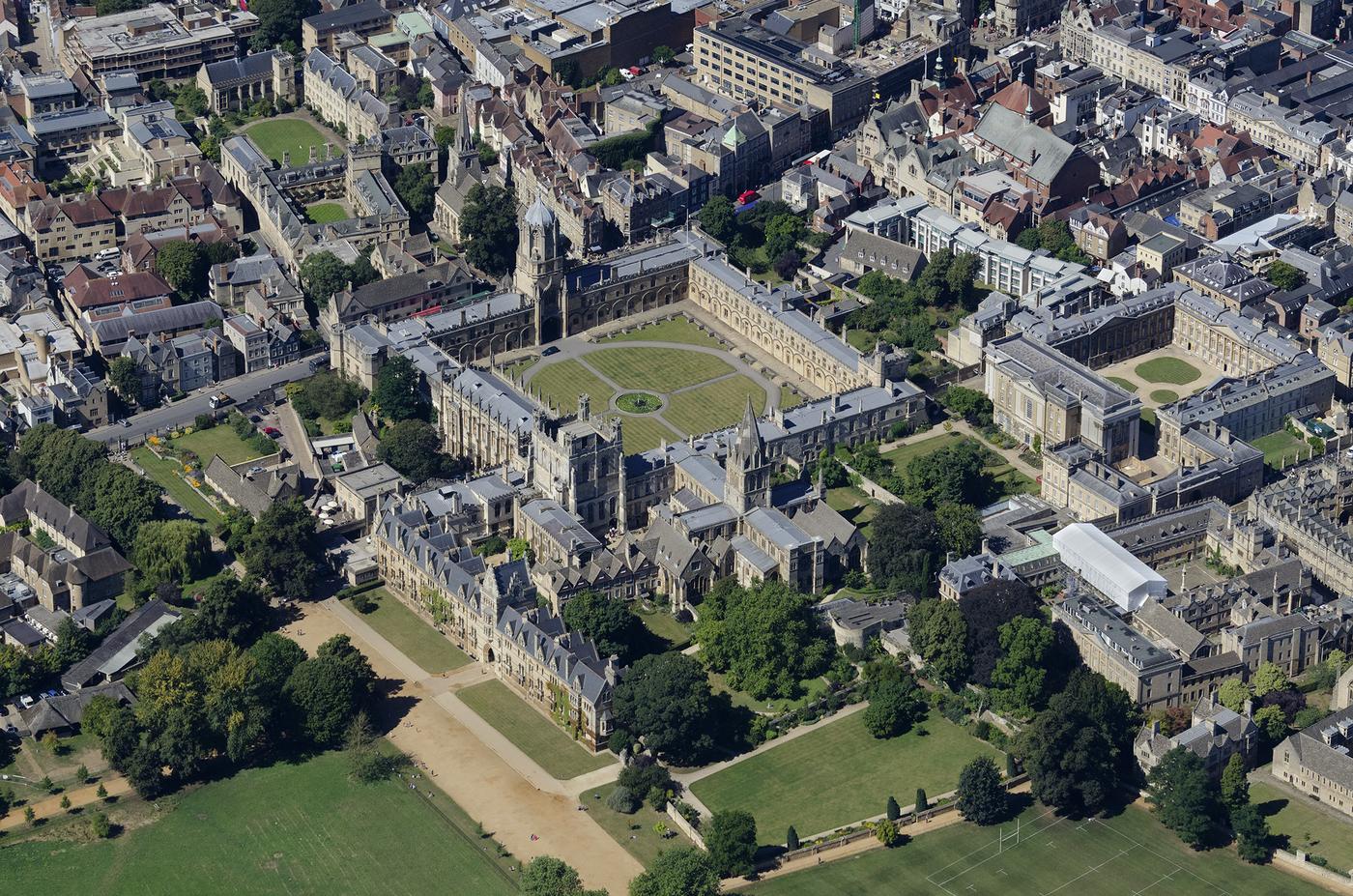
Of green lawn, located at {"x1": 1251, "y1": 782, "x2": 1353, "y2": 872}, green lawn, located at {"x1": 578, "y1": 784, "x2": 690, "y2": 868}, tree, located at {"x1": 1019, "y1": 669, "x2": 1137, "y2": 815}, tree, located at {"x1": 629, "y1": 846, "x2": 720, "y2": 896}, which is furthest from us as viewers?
tree, located at {"x1": 1019, "y1": 669, "x2": 1137, "y2": 815}

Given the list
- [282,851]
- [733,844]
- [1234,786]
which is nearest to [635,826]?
[733,844]

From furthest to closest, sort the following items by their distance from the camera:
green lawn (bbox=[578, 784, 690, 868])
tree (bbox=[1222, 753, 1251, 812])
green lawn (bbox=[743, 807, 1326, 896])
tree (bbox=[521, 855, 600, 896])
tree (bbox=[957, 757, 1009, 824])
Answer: tree (bbox=[1222, 753, 1251, 812]) < tree (bbox=[957, 757, 1009, 824]) < green lawn (bbox=[578, 784, 690, 868]) < green lawn (bbox=[743, 807, 1326, 896]) < tree (bbox=[521, 855, 600, 896])

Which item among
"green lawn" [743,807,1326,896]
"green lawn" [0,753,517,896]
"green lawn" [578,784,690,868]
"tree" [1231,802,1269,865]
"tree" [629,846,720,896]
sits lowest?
"green lawn" [743,807,1326,896]

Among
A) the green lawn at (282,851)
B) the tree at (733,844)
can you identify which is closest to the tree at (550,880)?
the green lawn at (282,851)

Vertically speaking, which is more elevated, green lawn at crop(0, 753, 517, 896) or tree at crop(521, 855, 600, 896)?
tree at crop(521, 855, 600, 896)

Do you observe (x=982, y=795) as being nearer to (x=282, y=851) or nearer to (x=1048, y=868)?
(x=1048, y=868)

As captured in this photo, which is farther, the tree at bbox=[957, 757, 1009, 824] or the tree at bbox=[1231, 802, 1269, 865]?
the tree at bbox=[957, 757, 1009, 824]

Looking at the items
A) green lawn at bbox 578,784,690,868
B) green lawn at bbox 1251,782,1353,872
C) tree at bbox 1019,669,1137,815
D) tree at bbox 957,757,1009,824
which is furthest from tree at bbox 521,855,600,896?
green lawn at bbox 1251,782,1353,872

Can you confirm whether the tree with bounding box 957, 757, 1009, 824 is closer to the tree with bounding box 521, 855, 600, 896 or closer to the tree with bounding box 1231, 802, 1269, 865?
the tree with bounding box 1231, 802, 1269, 865
